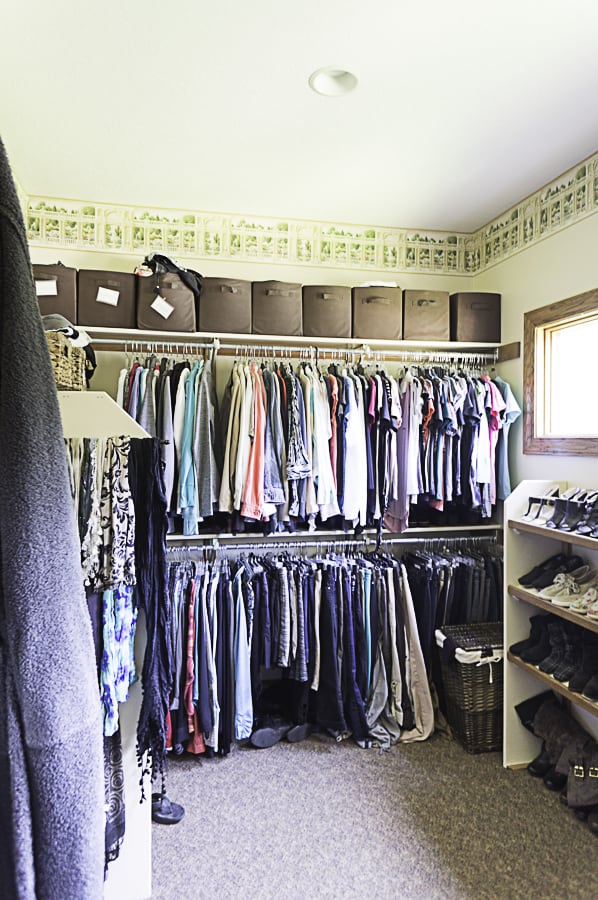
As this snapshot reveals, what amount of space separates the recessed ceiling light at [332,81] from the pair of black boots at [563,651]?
2.35 meters

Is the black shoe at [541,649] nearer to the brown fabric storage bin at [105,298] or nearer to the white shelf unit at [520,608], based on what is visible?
the white shelf unit at [520,608]

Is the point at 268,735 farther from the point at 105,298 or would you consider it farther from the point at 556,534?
the point at 105,298

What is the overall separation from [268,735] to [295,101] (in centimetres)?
283

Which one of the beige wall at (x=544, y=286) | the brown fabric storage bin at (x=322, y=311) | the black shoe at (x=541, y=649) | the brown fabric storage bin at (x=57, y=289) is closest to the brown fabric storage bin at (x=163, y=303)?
the brown fabric storage bin at (x=57, y=289)

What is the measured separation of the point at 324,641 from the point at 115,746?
1353mm

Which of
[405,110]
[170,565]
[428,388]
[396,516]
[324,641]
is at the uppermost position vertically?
[405,110]

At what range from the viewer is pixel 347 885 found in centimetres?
195

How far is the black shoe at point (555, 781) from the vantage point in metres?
2.43

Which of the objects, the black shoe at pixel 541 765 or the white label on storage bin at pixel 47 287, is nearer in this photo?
the black shoe at pixel 541 765

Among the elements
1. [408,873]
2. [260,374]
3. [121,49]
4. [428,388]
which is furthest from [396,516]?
[121,49]

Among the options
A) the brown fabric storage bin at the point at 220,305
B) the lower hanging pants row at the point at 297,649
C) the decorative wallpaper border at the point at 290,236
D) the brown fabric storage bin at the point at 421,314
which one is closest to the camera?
the lower hanging pants row at the point at 297,649

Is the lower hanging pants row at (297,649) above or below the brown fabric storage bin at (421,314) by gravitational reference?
below

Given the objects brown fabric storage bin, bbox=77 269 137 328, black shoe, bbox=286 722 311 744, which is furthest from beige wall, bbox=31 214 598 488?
black shoe, bbox=286 722 311 744

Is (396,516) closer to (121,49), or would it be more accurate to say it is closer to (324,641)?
(324,641)
